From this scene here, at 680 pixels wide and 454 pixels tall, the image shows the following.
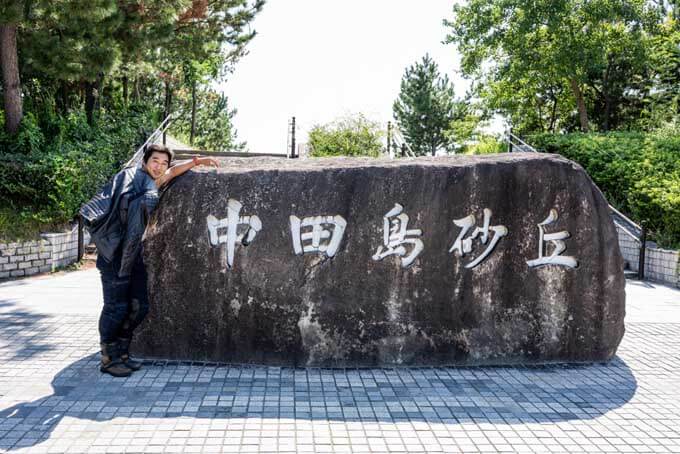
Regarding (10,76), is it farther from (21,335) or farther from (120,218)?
(120,218)

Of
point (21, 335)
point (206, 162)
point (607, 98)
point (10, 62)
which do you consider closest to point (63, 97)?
point (10, 62)

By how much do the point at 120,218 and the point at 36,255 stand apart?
618cm

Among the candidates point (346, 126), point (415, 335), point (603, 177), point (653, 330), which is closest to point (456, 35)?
point (346, 126)

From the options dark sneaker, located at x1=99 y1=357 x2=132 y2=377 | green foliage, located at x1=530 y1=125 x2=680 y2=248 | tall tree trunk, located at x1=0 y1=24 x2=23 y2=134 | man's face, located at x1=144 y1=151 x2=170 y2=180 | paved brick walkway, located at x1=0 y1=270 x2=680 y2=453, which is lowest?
paved brick walkway, located at x1=0 y1=270 x2=680 y2=453

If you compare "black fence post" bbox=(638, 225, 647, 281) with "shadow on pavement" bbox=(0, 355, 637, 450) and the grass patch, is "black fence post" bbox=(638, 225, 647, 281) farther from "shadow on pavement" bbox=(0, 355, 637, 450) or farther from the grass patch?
the grass patch

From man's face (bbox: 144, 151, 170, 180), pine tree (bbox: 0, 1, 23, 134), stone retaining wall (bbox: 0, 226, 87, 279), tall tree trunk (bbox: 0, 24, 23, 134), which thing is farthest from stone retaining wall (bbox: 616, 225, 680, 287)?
tall tree trunk (bbox: 0, 24, 23, 134)

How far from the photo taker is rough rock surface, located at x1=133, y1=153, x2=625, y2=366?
5.09 metres

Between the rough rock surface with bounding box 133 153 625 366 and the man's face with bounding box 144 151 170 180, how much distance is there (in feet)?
0.75

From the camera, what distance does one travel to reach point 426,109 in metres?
35.5

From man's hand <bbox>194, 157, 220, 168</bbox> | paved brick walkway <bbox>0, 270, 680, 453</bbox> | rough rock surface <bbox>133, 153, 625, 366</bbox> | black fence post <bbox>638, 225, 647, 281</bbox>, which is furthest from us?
black fence post <bbox>638, 225, 647, 281</bbox>

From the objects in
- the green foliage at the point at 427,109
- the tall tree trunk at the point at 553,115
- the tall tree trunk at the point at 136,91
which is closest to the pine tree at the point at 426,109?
the green foliage at the point at 427,109

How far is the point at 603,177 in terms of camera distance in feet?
43.7

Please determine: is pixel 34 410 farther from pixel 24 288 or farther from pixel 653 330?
pixel 653 330

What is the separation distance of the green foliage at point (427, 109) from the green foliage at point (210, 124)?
39.8 ft
